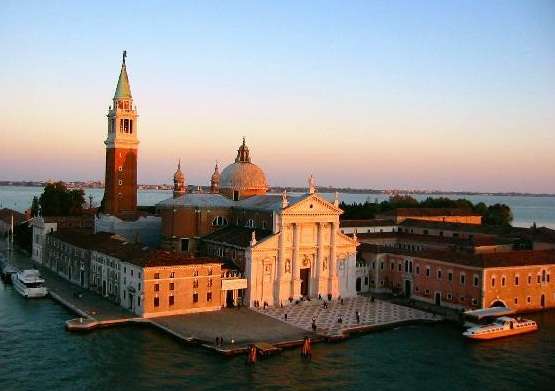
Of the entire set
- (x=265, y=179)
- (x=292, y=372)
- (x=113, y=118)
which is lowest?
(x=292, y=372)

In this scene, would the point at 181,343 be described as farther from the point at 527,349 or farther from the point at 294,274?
the point at 527,349

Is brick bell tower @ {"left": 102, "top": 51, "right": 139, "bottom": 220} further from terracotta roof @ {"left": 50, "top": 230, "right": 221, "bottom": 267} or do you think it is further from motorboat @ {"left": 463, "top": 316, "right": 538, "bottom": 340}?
motorboat @ {"left": 463, "top": 316, "right": 538, "bottom": 340}

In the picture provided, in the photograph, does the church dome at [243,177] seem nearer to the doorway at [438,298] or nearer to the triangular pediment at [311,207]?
the triangular pediment at [311,207]

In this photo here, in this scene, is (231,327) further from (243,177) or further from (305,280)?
(243,177)

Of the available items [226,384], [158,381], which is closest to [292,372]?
[226,384]

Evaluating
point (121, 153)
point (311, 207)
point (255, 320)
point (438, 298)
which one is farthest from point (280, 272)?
point (121, 153)

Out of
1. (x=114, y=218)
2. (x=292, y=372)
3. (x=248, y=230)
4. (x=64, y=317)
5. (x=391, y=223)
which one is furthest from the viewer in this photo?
(x=391, y=223)
